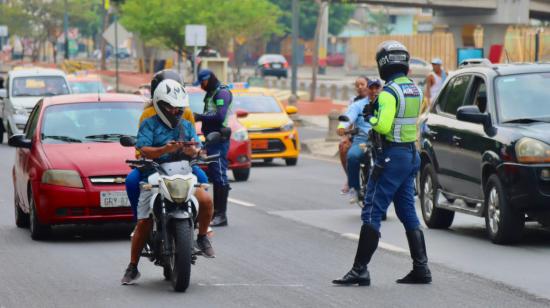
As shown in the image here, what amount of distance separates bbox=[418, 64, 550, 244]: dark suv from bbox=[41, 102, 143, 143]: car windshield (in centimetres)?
335

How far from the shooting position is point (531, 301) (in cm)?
972

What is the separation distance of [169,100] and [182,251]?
1.23m

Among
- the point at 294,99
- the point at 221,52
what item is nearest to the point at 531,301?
the point at 294,99

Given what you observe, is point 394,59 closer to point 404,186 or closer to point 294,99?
point 404,186

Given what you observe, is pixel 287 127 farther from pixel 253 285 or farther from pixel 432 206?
pixel 253 285

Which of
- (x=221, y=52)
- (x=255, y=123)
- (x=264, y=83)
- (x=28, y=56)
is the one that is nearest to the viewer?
(x=255, y=123)

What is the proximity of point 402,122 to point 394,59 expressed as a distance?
491 mm

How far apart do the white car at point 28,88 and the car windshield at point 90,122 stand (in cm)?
1672

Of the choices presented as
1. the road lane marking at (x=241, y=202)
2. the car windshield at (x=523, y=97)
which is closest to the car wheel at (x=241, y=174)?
the road lane marking at (x=241, y=202)

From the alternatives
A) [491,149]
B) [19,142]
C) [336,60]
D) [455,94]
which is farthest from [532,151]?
[336,60]

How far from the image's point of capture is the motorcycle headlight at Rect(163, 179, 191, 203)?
9867 mm

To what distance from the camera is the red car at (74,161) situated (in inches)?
526

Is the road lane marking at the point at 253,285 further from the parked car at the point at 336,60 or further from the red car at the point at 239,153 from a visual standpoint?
the parked car at the point at 336,60

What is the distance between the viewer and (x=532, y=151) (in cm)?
1284
